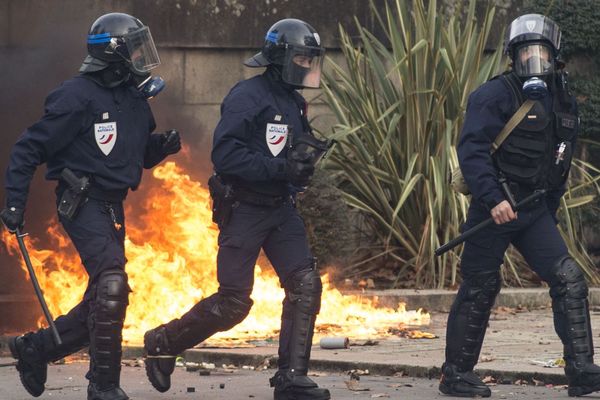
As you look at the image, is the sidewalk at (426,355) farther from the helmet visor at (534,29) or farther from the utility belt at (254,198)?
the helmet visor at (534,29)

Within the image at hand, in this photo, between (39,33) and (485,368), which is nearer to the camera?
(485,368)

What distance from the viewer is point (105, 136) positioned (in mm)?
6816

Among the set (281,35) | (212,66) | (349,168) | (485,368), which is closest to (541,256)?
(485,368)

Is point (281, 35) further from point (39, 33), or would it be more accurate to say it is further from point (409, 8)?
point (409, 8)

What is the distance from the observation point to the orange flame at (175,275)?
958cm

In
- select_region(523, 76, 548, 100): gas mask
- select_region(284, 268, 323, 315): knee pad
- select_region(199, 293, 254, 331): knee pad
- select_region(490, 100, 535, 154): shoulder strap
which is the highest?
select_region(523, 76, 548, 100): gas mask

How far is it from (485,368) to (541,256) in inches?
37.0

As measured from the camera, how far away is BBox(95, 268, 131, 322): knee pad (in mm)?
6605

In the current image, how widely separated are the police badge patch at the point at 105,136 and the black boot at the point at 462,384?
1.85 metres

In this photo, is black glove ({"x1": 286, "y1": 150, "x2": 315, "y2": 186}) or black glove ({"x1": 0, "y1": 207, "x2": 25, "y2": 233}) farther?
black glove ({"x1": 286, "y1": 150, "x2": 315, "y2": 186})

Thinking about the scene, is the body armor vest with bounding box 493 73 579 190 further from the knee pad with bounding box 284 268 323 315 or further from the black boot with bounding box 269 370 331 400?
the black boot with bounding box 269 370 331 400

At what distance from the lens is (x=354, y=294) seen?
10672mm

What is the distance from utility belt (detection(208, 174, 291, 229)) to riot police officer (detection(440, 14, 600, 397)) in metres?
0.89

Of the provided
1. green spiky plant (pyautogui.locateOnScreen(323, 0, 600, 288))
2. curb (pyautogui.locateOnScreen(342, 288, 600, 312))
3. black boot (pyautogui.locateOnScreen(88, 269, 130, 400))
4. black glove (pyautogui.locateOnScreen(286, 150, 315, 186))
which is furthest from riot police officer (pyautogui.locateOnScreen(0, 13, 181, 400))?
green spiky plant (pyautogui.locateOnScreen(323, 0, 600, 288))
